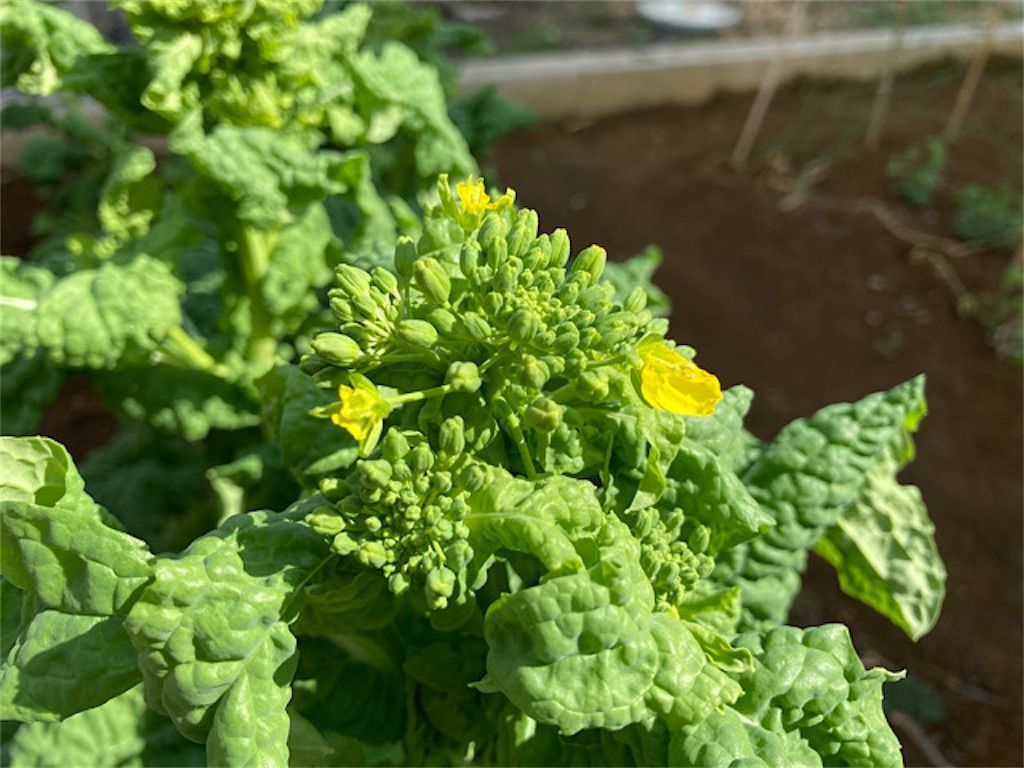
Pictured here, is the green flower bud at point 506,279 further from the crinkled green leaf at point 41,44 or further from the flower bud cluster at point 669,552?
the crinkled green leaf at point 41,44

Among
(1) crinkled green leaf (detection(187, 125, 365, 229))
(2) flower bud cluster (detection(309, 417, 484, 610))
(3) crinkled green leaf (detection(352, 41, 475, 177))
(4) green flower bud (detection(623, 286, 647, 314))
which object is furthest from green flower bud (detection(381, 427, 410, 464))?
(3) crinkled green leaf (detection(352, 41, 475, 177))

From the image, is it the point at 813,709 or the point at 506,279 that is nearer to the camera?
the point at 506,279

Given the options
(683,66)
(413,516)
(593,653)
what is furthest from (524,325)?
(683,66)

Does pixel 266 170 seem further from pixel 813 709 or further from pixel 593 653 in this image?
pixel 813 709

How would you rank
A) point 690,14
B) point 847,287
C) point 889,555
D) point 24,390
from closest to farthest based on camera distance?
point 889,555, point 24,390, point 847,287, point 690,14

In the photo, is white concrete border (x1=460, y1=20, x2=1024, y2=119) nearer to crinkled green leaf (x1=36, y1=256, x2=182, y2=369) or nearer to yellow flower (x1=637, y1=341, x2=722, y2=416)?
crinkled green leaf (x1=36, y1=256, x2=182, y2=369)

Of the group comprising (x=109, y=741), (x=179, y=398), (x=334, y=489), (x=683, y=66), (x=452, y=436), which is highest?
(x=452, y=436)

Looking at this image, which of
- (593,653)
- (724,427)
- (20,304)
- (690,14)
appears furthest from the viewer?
(690,14)

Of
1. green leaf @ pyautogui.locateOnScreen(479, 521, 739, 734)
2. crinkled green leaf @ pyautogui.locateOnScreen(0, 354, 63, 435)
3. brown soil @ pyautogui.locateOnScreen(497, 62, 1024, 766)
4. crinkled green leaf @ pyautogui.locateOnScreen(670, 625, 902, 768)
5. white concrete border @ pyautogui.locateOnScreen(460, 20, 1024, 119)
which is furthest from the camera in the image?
white concrete border @ pyautogui.locateOnScreen(460, 20, 1024, 119)

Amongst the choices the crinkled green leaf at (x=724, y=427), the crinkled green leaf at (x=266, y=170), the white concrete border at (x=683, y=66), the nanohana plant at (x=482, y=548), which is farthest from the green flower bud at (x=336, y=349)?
the white concrete border at (x=683, y=66)
